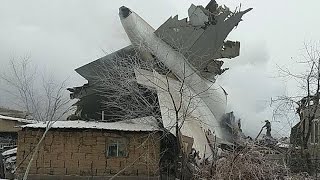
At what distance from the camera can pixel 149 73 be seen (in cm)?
2334

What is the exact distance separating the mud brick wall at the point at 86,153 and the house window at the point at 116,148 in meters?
0.16

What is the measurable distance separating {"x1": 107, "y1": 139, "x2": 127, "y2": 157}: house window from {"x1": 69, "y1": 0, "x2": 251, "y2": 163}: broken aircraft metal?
125 inches

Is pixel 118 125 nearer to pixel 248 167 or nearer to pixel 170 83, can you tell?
pixel 170 83

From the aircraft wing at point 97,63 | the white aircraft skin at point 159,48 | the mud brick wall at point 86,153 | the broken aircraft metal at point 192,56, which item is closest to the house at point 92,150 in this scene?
the mud brick wall at point 86,153

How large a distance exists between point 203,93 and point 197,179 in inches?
443

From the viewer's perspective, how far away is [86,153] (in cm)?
2288

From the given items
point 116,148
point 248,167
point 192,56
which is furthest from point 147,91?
point 248,167

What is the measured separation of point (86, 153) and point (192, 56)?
861cm

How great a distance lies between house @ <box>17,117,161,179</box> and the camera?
22.7 m

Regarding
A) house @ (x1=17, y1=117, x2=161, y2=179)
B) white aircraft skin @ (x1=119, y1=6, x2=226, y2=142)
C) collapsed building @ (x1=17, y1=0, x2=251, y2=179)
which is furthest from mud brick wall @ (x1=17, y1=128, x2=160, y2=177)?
white aircraft skin @ (x1=119, y1=6, x2=226, y2=142)

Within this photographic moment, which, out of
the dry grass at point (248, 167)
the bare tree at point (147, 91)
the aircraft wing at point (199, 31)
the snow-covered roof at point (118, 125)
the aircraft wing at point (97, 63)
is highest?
the aircraft wing at point (199, 31)

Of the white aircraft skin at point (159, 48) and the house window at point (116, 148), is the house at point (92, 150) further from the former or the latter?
the white aircraft skin at point (159, 48)

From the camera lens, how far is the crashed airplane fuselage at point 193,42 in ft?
A: 82.6

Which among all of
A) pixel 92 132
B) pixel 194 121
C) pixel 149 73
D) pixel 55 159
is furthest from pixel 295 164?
pixel 55 159
